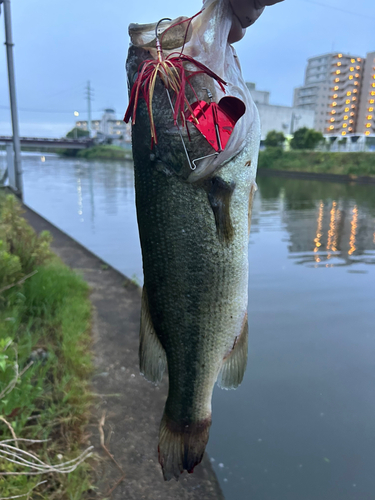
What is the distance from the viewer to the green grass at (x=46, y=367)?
2.22 m

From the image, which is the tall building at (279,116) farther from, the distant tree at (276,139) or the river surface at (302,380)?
the river surface at (302,380)

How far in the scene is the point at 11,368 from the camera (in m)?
2.68

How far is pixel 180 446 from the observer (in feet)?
4.37

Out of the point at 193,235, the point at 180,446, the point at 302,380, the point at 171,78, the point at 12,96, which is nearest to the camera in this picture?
the point at 171,78

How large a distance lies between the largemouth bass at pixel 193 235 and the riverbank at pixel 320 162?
96.6ft

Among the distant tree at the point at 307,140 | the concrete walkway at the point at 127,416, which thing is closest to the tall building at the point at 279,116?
the distant tree at the point at 307,140

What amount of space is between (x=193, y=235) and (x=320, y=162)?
36.5 meters

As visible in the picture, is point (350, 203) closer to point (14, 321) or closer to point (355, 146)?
point (14, 321)

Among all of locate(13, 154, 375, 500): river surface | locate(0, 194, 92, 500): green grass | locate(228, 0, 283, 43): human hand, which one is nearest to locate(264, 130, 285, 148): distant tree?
locate(13, 154, 375, 500): river surface

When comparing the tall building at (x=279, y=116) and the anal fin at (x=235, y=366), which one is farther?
the tall building at (x=279, y=116)

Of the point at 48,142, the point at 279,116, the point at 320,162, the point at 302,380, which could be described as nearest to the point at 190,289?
the point at 302,380

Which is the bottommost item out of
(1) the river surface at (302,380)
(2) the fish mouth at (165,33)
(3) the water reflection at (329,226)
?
(1) the river surface at (302,380)

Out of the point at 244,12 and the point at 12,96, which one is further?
the point at 12,96

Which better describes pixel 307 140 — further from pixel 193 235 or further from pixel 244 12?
pixel 193 235
